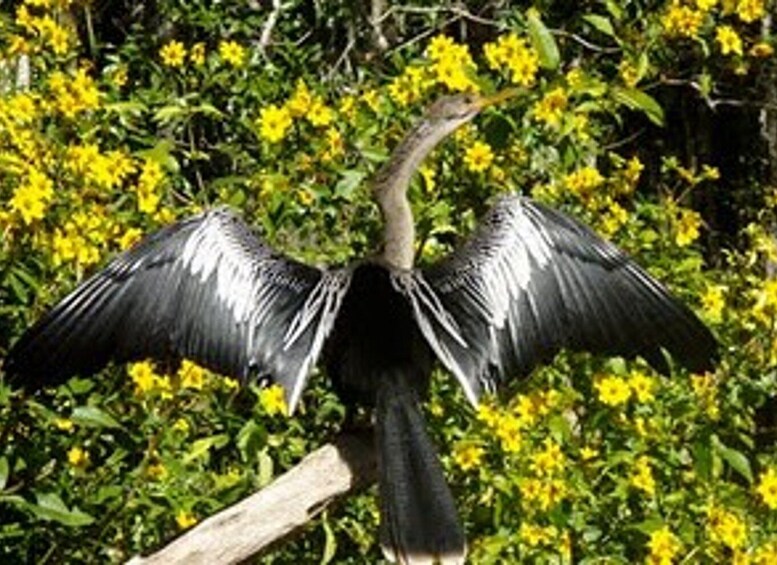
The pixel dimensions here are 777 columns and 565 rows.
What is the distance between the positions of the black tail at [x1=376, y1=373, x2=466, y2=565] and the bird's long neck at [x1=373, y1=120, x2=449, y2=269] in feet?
0.89

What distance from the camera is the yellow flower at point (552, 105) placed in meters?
3.29

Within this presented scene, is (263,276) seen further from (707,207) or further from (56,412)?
(707,207)

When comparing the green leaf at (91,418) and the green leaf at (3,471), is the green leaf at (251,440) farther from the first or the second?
the green leaf at (3,471)

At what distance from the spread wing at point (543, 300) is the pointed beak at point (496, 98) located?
0.32 metres

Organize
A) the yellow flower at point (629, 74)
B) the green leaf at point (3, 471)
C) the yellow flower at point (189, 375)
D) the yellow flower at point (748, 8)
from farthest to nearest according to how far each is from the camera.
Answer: the yellow flower at point (748, 8), the yellow flower at point (629, 74), the yellow flower at point (189, 375), the green leaf at point (3, 471)


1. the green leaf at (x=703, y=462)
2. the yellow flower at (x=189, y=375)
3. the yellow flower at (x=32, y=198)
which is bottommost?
the green leaf at (x=703, y=462)

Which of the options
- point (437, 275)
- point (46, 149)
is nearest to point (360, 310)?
point (437, 275)

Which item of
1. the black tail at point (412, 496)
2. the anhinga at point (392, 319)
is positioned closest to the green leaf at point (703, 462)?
the anhinga at point (392, 319)

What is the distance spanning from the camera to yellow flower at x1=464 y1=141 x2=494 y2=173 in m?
3.26

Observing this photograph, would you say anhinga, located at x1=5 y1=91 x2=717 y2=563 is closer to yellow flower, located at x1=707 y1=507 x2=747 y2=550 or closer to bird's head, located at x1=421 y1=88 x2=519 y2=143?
bird's head, located at x1=421 y1=88 x2=519 y2=143

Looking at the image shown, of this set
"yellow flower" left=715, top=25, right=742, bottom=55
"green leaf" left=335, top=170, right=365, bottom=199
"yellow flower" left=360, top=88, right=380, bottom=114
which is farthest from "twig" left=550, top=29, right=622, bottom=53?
"green leaf" left=335, top=170, right=365, bottom=199

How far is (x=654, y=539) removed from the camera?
304 centimetres

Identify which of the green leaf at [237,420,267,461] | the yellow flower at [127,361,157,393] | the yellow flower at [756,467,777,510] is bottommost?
the yellow flower at [756,467,777,510]

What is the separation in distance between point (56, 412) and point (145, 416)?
0.15 metres
